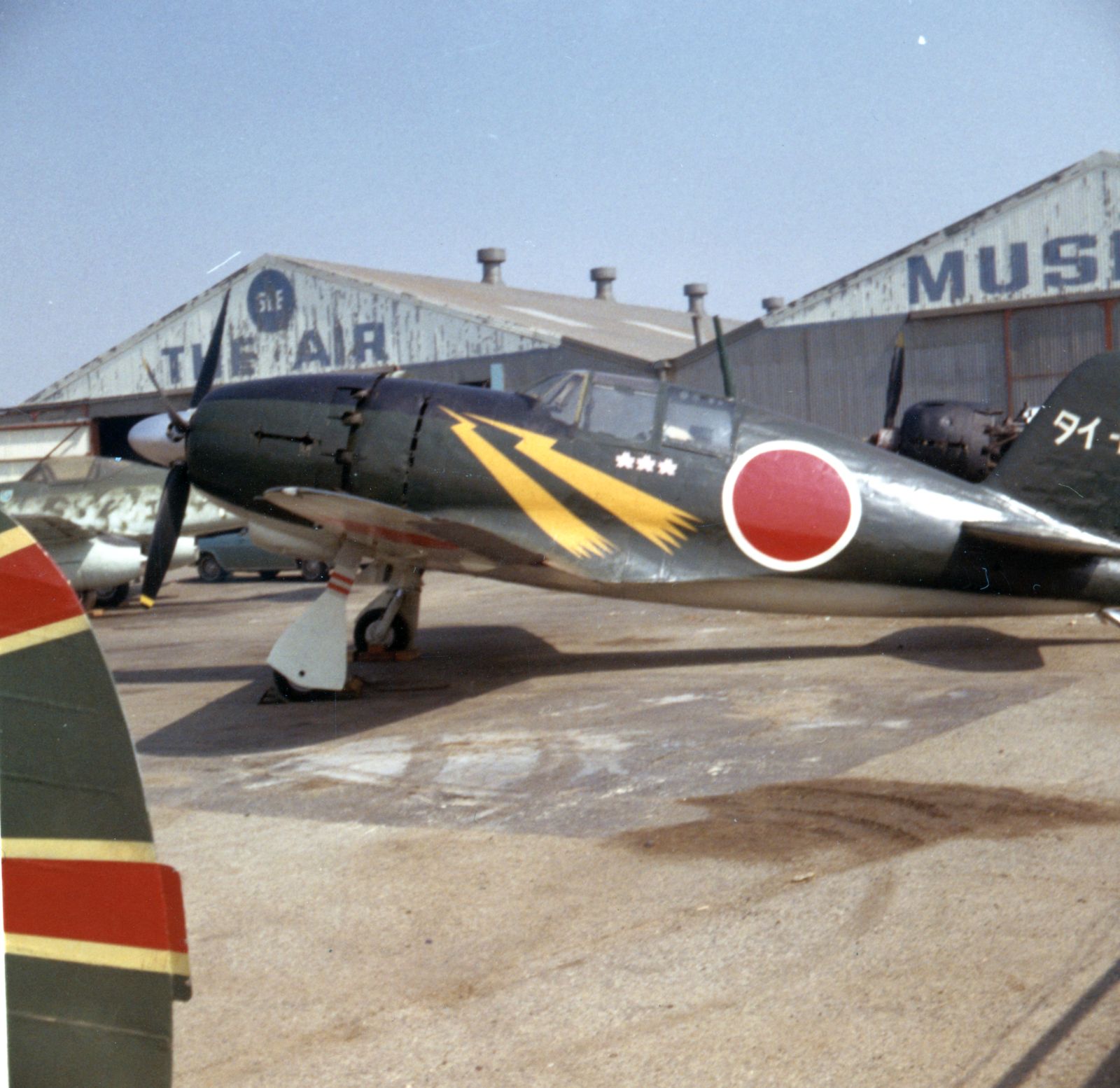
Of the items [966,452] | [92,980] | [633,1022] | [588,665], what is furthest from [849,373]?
[92,980]

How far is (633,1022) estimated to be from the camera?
368cm

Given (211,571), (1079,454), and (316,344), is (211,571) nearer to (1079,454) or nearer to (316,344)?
(316,344)

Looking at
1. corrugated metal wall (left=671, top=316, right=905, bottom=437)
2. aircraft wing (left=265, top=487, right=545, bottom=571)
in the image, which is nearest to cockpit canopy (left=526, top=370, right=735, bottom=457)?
aircraft wing (left=265, top=487, right=545, bottom=571)

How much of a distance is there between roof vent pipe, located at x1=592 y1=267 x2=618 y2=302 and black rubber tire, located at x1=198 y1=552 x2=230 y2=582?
29669 mm

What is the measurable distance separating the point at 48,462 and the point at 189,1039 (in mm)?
16949

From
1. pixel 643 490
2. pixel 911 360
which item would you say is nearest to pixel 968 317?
pixel 911 360

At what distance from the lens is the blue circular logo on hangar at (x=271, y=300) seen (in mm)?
30156

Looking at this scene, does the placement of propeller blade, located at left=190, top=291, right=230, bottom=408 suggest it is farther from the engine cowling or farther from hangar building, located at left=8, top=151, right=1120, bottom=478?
hangar building, located at left=8, top=151, right=1120, bottom=478

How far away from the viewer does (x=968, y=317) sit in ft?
73.7

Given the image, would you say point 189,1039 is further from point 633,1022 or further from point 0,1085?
point 0,1085

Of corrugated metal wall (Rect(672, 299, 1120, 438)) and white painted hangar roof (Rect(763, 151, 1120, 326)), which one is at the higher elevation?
white painted hangar roof (Rect(763, 151, 1120, 326))

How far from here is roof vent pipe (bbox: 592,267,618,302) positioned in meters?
50.4

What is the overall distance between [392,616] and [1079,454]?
233 inches

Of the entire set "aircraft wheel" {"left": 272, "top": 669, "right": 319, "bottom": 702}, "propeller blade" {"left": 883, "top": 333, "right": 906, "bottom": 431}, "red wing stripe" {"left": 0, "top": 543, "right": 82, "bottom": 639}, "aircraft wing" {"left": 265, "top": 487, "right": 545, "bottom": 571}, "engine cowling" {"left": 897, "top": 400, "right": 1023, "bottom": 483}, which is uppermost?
"propeller blade" {"left": 883, "top": 333, "right": 906, "bottom": 431}
